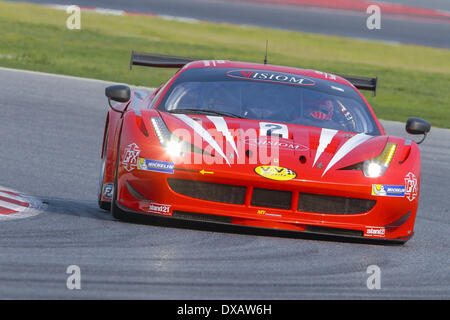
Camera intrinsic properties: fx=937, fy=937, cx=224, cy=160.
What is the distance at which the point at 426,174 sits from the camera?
33.7ft

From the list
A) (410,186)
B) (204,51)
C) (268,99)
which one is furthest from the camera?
(204,51)

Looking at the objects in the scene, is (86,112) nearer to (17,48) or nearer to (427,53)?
(17,48)

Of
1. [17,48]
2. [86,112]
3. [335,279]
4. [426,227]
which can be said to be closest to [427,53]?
[17,48]

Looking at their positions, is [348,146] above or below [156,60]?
below

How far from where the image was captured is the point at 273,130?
20.6ft

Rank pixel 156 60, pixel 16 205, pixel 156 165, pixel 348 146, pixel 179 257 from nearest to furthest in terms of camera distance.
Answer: pixel 179 257 < pixel 156 165 < pixel 348 146 < pixel 16 205 < pixel 156 60

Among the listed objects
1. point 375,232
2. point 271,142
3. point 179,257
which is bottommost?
point 179,257

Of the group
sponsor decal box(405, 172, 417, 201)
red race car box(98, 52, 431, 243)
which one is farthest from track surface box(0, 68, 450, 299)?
sponsor decal box(405, 172, 417, 201)

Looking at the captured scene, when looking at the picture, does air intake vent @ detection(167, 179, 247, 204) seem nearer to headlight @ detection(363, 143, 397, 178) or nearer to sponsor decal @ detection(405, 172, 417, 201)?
headlight @ detection(363, 143, 397, 178)

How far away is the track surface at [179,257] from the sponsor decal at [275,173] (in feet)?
1.40

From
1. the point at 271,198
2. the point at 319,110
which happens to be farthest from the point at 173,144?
the point at 319,110

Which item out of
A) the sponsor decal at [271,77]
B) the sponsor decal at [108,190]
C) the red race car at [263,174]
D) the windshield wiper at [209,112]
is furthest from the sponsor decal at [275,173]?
the sponsor decal at [271,77]

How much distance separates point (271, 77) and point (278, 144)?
4.21 feet

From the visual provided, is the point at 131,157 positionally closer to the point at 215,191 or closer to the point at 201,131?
the point at 201,131
